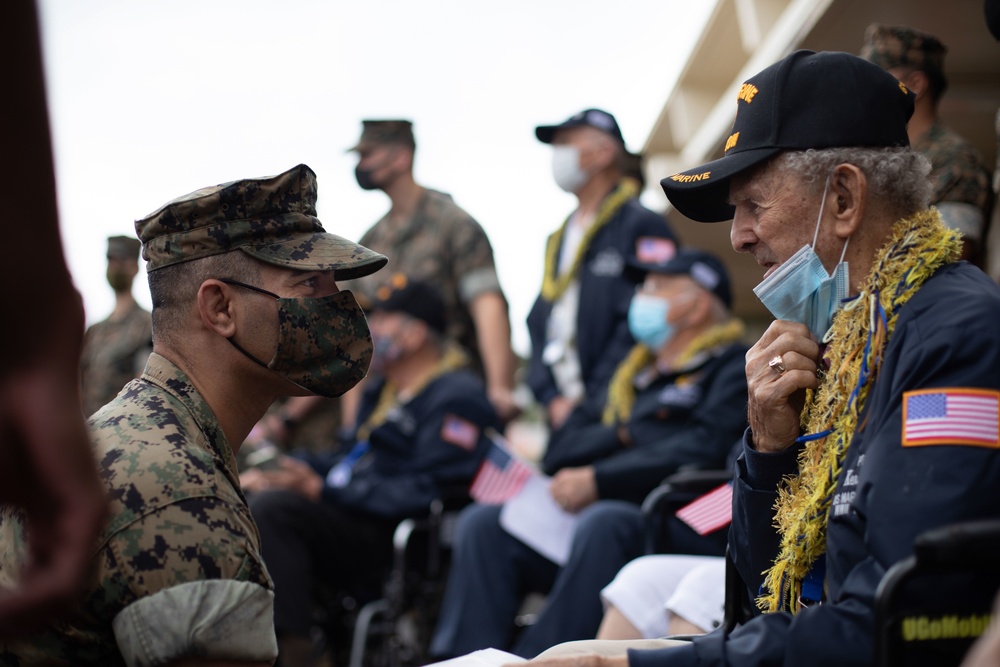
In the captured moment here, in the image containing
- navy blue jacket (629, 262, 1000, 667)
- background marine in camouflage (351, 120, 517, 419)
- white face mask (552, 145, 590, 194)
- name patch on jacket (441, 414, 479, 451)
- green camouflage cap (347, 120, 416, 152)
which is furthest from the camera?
green camouflage cap (347, 120, 416, 152)

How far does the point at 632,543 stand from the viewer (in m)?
4.24

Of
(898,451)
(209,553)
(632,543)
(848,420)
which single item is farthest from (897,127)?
(632,543)

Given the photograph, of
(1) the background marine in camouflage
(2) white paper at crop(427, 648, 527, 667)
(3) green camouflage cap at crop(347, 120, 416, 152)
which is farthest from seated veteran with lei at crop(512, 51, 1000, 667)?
(3) green camouflage cap at crop(347, 120, 416, 152)

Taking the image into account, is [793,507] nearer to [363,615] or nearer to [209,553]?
[209,553]

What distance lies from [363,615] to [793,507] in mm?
3307

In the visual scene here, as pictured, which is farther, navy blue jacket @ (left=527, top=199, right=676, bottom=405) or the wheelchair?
navy blue jacket @ (left=527, top=199, right=676, bottom=405)

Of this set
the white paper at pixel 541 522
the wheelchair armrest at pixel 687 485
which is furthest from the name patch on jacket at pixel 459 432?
the wheelchair armrest at pixel 687 485

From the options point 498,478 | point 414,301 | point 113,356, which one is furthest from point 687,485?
point 113,356

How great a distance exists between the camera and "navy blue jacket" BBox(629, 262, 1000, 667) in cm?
176

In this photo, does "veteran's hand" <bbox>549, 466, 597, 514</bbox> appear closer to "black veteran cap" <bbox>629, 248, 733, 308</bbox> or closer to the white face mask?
"black veteran cap" <bbox>629, 248, 733, 308</bbox>

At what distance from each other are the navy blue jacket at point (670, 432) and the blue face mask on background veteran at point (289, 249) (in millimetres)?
2111

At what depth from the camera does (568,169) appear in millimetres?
6117

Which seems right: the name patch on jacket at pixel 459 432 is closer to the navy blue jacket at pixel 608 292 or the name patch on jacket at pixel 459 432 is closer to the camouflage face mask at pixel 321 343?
the navy blue jacket at pixel 608 292

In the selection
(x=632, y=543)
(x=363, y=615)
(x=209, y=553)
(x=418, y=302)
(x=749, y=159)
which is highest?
(x=749, y=159)
